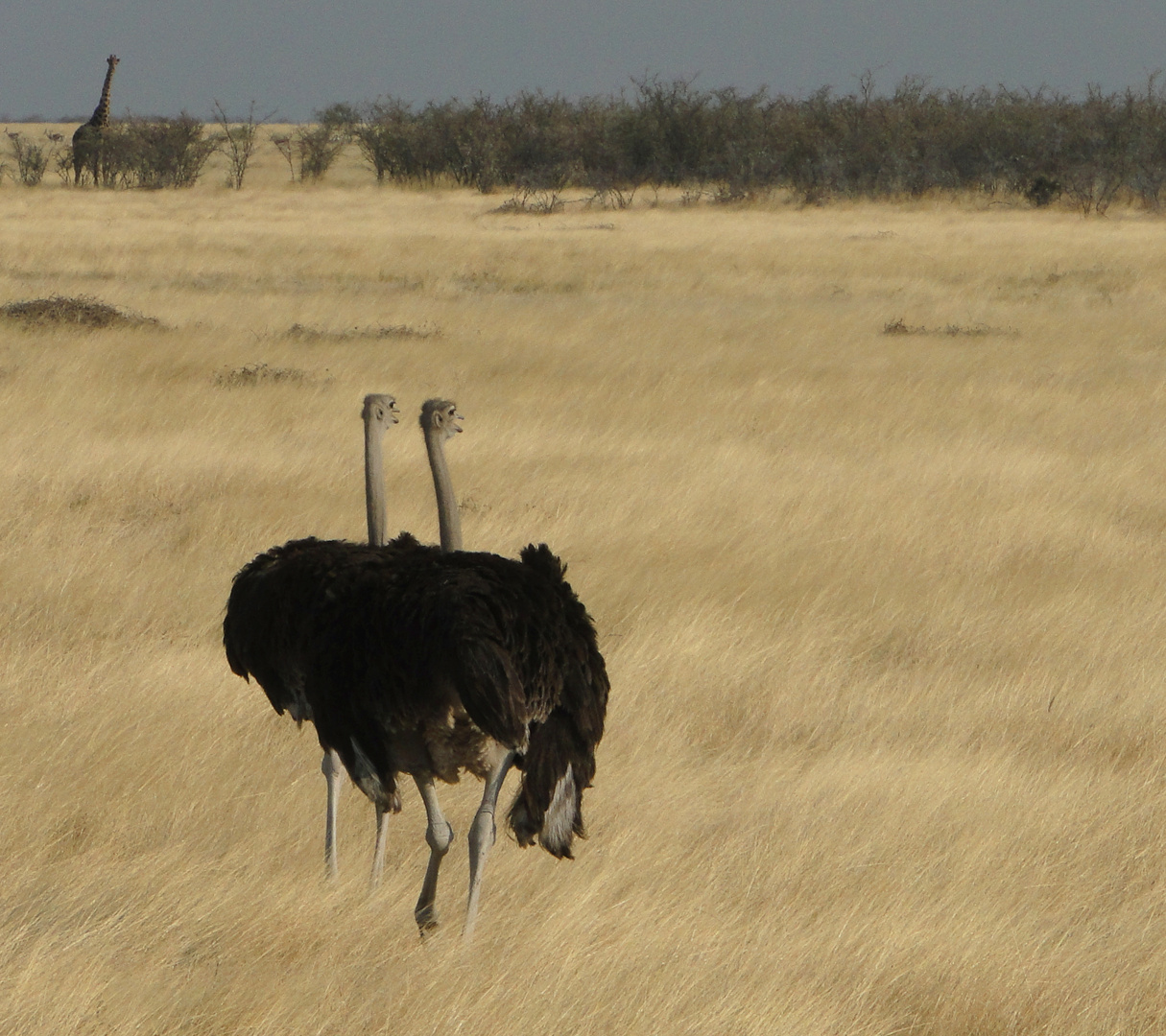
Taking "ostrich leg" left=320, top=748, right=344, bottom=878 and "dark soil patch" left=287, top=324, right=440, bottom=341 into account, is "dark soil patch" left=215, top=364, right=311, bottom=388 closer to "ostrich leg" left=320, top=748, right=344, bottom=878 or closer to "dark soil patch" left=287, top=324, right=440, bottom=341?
"dark soil patch" left=287, top=324, right=440, bottom=341

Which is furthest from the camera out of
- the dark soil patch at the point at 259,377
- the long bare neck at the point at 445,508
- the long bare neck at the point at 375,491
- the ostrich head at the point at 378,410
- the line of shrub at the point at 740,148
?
the line of shrub at the point at 740,148

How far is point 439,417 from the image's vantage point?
12.2 ft

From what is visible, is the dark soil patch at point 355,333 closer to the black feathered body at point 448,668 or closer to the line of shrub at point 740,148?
the black feathered body at point 448,668

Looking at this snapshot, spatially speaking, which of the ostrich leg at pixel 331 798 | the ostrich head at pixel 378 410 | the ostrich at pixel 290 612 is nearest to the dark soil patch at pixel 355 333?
the ostrich head at pixel 378 410

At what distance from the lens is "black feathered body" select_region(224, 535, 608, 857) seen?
276 cm

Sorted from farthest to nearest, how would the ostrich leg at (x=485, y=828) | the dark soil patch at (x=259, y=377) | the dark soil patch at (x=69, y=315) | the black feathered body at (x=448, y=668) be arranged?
the dark soil patch at (x=69, y=315) → the dark soil patch at (x=259, y=377) → the ostrich leg at (x=485, y=828) → the black feathered body at (x=448, y=668)

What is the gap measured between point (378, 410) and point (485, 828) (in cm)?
120

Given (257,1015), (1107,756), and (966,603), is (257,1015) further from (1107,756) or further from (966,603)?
(966,603)

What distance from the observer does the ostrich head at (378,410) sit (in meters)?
3.65

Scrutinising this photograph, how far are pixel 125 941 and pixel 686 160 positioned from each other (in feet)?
123

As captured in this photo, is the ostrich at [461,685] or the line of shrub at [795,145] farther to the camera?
the line of shrub at [795,145]

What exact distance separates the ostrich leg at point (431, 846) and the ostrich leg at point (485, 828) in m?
0.08

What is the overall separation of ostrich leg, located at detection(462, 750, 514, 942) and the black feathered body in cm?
3

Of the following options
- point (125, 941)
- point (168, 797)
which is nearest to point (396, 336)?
point (168, 797)
